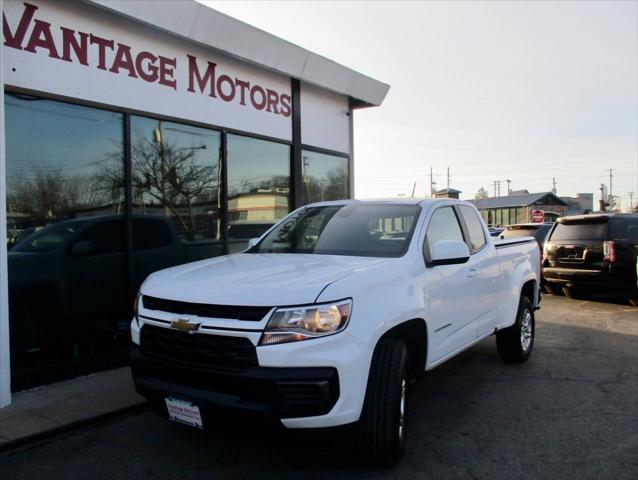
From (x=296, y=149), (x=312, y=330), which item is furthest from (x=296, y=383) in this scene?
(x=296, y=149)

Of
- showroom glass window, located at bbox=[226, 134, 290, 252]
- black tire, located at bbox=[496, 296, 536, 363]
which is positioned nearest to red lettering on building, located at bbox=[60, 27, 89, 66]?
showroom glass window, located at bbox=[226, 134, 290, 252]

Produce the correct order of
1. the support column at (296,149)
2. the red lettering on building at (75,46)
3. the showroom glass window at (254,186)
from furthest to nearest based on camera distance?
the support column at (296,149) → the showroom glass window at (254,186) → the red lettering on building at (75,46)

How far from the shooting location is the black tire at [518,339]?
5.88 m

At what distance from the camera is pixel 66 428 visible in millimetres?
4168

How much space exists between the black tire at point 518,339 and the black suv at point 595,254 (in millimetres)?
4756

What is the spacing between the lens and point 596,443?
388 cm

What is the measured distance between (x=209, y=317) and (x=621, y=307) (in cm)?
969

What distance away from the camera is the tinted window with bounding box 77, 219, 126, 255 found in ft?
19.0

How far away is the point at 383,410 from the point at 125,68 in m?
4.91

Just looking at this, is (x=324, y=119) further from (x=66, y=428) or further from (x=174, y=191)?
(x=66, y=428)

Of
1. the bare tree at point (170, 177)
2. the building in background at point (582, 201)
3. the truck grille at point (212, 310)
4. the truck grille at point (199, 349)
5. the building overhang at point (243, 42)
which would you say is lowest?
the truck grille at point (199, 349)

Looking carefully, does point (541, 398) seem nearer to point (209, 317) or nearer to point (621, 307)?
point (209, 317)

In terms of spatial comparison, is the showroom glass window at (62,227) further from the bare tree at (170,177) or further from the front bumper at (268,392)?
the front bumper at (268,392)

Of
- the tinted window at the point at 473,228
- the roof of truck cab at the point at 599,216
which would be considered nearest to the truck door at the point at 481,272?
the tinted window at the point at 473,228
